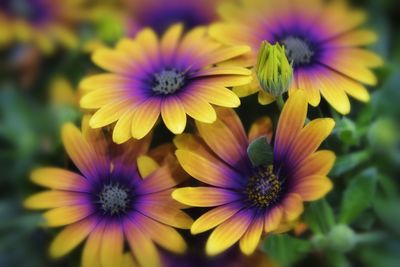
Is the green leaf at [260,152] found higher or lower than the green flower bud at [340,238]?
higher

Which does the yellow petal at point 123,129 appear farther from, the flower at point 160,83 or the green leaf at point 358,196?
the green leaf at point 358,196

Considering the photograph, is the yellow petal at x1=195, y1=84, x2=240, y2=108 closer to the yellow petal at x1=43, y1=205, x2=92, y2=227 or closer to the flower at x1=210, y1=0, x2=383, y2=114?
the flower at x1=210, y1=0, x2=383, y2=114

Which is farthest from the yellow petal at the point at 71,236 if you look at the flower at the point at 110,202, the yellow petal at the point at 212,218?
the yellow petal at the point at 212,218

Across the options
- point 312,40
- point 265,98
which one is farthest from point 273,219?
point 312,40

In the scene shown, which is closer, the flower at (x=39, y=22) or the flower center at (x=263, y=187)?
the flower center at (x=263, y=187)

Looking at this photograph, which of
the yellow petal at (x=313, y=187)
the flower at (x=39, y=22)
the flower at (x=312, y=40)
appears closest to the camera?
the yellow petal at (x=313, y=187)

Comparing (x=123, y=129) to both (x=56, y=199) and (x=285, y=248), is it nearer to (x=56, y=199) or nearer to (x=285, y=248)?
(x=56, y=199)

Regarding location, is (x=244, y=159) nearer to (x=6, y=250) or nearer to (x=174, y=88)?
(x=174, y=88)

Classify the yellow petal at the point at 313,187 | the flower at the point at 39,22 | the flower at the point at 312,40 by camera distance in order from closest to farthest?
the yellow petal at the point at 313,187
the flower at the point at 312,40
the flower at the point at 39,22
